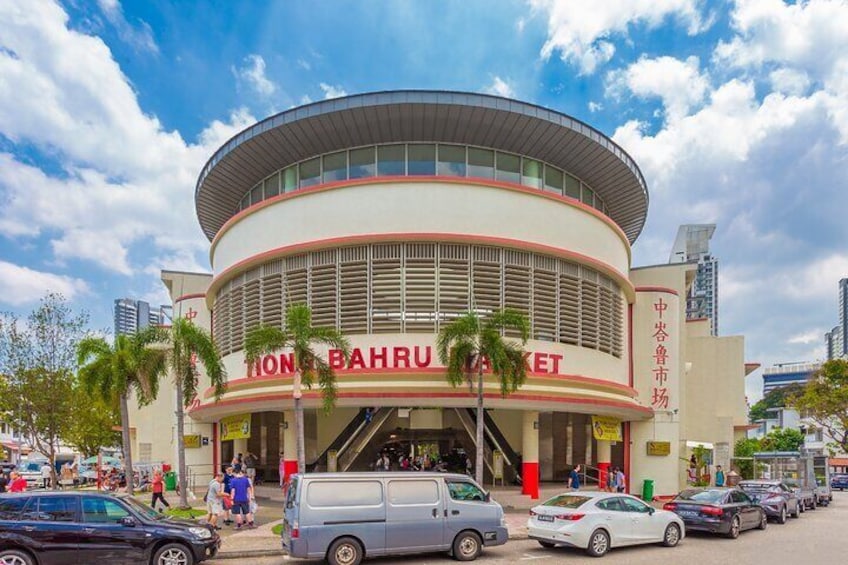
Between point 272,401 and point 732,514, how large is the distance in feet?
50.9

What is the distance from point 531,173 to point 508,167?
121cm

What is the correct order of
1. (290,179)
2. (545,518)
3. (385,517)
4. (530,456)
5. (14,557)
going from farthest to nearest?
(290,179)
(530,456)
(545,518)
(385,517)
(14,557)

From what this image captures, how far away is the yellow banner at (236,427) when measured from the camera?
3011 centimetres

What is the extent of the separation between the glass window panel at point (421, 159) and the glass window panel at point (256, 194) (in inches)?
315

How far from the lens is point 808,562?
50.1 feet

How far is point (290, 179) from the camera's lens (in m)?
30.1

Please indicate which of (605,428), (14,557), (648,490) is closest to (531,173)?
(605,428)

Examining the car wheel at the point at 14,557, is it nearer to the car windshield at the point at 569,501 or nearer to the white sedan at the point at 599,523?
the white sedan at the point at 599,523

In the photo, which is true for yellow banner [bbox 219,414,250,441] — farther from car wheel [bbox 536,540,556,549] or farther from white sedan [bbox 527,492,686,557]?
white sedan [bbox 527,492,686,557]

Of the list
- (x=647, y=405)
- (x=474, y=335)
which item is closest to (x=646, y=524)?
(x=474, y=335)

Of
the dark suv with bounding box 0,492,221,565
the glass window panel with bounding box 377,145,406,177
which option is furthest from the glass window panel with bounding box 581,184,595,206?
the dark suv with bounding box 0,492,221,565

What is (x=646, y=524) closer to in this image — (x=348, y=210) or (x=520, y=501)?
(x=520, y=501)

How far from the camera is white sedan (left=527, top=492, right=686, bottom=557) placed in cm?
1581

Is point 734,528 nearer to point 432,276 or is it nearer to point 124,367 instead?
point 432,276
